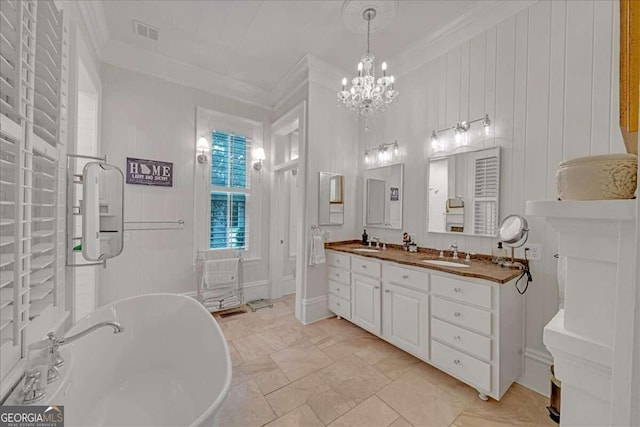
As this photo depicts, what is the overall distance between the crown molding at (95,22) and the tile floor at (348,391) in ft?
10.4

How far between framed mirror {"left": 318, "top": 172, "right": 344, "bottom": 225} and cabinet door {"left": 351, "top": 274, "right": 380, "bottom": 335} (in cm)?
80

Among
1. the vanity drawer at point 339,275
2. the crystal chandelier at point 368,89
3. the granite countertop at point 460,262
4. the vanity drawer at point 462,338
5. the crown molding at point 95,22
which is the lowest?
the vanity drawer at point 462,338

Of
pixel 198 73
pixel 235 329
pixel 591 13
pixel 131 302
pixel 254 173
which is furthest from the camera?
pixel 254 173

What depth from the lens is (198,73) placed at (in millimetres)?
3217

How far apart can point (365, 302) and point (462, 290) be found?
3.51 feet

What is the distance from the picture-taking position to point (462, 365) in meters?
1.91

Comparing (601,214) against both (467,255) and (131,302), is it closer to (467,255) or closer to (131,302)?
(467,255)

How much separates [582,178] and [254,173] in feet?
11.8

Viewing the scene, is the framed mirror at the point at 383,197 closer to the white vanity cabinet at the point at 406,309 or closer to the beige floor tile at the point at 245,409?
the white vanity cabinet at the point at 406,309

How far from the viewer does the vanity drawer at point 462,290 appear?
1794mm

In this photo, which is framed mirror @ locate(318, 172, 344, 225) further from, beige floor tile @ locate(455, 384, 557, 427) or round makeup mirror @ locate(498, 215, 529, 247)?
beige floor tile @ locate(455, 384, 557, 427)

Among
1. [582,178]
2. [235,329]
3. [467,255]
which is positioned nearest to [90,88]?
[235,329]

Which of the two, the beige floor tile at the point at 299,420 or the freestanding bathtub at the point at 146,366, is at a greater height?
the freestanding bathtub at the point at 146,366

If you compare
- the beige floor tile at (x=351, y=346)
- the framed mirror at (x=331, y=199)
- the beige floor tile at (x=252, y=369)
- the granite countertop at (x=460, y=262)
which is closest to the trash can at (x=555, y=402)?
the granite countertop at (x=460, y=262)
